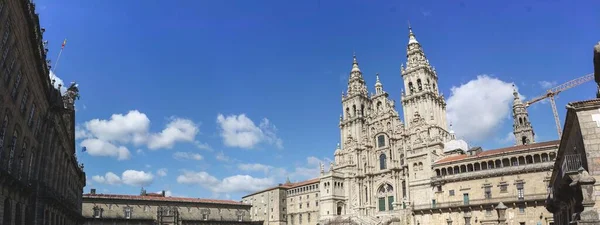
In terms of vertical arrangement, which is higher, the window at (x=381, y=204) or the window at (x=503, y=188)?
the window at (x=503, y=188)

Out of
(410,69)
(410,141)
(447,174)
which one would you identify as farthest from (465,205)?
(410,69)

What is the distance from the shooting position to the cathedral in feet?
187

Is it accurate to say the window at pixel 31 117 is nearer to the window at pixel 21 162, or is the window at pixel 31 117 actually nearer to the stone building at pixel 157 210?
the window at pixel 21 162

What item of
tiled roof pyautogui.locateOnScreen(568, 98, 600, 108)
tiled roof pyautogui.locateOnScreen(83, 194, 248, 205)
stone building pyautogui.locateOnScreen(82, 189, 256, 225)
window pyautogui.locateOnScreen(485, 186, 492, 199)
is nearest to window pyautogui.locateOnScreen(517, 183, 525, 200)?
window pyautogui.locateOnScreen(485, 186, 492, 199)

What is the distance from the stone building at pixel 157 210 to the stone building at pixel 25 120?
40889 millimetres

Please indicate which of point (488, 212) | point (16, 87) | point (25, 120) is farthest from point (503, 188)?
point (16, 87)

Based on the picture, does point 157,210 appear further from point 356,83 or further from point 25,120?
point 25,120

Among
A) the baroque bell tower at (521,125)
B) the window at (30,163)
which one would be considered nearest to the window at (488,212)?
the baroque bell tower at (521,125)

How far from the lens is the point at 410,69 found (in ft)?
262

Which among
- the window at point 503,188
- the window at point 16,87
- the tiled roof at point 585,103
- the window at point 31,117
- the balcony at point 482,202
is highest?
the window at point 16,87

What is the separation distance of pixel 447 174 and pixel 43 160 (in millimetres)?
52536

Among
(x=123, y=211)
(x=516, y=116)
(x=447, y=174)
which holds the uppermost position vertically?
(x=516, y=116)

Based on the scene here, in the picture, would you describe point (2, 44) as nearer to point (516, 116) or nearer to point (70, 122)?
point (70, 122)

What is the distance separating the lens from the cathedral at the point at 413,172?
2240 inches
